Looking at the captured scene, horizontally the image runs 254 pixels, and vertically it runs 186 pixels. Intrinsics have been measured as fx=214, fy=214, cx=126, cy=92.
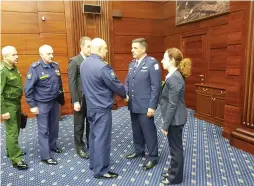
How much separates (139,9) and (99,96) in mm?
4175

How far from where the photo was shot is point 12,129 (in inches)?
100

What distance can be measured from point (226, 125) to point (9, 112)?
122 inches

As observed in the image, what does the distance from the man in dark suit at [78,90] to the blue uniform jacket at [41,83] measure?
0.23 m

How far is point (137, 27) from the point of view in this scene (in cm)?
574

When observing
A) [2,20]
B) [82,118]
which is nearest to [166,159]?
[82,118]

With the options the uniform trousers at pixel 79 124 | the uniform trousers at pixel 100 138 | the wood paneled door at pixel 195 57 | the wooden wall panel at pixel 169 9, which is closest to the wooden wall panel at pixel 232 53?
the wood paneled door at pixel 195 57

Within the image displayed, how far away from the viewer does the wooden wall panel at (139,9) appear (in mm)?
5485

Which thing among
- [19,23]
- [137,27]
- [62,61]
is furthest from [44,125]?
[137,27]

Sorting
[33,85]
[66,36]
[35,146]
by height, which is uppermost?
[66,36]

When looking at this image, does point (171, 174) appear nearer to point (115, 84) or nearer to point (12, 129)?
point (115, 84)

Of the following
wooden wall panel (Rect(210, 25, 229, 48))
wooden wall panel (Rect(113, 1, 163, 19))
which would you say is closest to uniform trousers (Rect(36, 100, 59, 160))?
wooden wall panel (Rect(210, 25, 229, 48))

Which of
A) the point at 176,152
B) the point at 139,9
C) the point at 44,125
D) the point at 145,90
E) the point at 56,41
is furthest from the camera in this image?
the point at 139,9

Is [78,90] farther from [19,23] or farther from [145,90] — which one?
[19,23]

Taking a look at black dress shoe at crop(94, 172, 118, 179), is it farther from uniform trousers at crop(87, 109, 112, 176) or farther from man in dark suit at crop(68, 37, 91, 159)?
man in dark suit at crop(68, 37, 91, 159)
